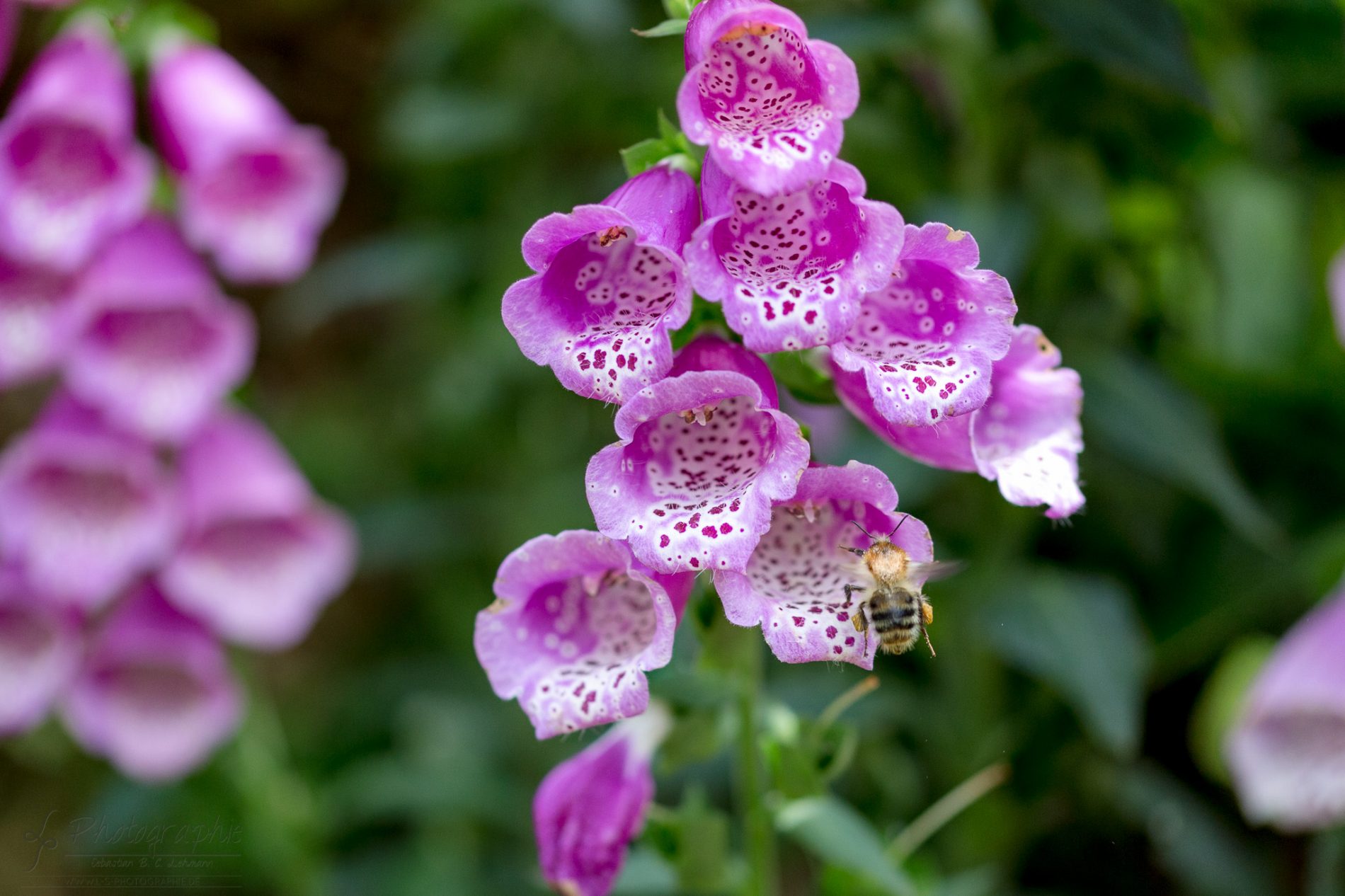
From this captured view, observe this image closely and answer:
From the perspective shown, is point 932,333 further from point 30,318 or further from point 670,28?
point 30,318

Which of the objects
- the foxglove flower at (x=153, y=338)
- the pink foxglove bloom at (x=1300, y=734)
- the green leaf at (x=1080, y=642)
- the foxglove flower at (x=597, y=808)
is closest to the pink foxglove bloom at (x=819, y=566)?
the foxglove flower at (x=597, y=808)

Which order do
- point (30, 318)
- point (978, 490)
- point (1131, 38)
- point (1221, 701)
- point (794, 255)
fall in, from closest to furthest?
point (794, 255) → point (1131, 38) → point (978, 490) → point (30, 318) → point (1221, 701)

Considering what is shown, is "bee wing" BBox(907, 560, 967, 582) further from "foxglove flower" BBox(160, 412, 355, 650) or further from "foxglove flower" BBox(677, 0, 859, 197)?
"foxglove flower" BBox(160, 412, 355, 650)

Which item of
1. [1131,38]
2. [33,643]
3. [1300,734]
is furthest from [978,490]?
[33,643]

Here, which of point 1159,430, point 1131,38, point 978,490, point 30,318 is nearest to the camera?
point 1131,38

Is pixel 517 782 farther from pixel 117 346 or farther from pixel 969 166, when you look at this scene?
pixel 969 166

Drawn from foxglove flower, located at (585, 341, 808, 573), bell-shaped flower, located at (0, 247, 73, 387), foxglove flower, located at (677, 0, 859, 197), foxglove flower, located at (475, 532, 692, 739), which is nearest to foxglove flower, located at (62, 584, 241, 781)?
bell-shaped flower, located at (0, 247, 73, 387)

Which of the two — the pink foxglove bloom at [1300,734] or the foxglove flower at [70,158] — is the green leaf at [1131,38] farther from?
the foxglove flower at [70,158]
